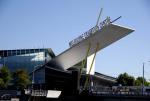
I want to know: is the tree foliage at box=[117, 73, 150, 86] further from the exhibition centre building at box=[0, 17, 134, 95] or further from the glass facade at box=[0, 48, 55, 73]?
the glass facade at box=[0, 48, 55, 73]

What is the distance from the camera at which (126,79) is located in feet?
367

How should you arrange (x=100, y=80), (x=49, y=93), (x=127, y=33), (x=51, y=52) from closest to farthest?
(x=49, y=93)
(x=127, y=33)
(x=100, y=80)
(x=51, y=52)

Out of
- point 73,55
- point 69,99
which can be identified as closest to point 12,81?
point 73,55

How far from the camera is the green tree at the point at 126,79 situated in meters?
111

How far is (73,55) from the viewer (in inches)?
3740

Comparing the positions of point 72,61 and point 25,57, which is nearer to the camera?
point 72,61

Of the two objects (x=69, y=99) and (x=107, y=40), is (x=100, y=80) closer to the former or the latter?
(x=107, y=40)

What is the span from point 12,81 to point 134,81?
30.0 meters

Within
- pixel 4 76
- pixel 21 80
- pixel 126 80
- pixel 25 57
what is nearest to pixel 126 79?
pixel 126 80

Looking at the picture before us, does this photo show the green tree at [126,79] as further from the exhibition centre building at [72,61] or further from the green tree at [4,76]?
the green tree at [4,76]

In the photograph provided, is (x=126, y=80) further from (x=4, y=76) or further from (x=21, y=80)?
(x=4, y=76)

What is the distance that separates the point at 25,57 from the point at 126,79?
31.5 m

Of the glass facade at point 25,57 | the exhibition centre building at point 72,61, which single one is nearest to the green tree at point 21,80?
the exhibition centre building at point 72,61

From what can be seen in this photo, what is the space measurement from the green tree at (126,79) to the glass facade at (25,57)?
81.0ft
